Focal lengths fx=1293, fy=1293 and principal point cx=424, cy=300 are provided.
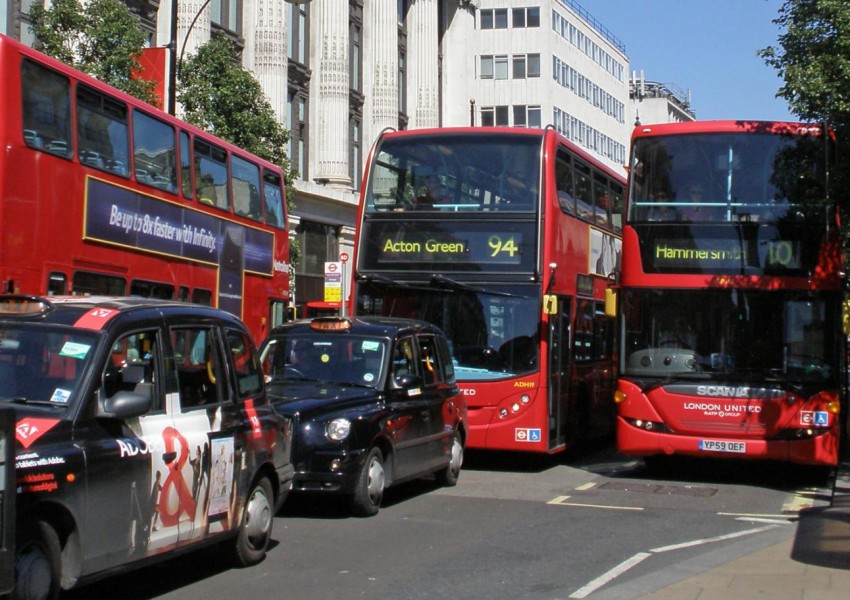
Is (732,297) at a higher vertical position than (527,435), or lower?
higher

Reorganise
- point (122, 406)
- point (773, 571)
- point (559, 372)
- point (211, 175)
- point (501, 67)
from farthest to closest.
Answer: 1. point (501, 67)
2. point (211, 175)
3. point (559, 372)
4. point (773, 571)
5. point (122, 406)

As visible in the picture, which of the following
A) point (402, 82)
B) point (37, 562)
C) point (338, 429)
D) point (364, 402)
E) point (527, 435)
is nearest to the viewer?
point (37, 562)

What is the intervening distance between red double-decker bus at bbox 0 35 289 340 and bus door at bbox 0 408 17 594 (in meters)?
6.26

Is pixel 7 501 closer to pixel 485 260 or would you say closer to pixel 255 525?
pixel 255 525

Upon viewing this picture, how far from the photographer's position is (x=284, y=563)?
9797 millimetres

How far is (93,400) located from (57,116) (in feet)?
22.1

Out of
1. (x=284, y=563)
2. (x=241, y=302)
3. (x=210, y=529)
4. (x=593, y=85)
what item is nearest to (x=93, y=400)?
(x=210, y=529)

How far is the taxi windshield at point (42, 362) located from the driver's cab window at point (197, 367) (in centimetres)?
93

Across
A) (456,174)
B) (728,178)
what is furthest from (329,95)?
(728,178)

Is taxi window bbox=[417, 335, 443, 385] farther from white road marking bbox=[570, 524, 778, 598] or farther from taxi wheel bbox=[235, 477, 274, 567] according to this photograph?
taxi wheel bbox=[235, 477, 274, 567]

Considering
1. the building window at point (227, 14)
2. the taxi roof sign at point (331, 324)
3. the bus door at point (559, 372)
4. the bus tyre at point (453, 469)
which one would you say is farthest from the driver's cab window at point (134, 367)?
the building window at point (227, 14)

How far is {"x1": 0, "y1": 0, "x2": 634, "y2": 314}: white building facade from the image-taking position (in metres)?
39.3

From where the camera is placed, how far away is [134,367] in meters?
7.80

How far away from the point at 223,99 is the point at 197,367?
1847 cm
